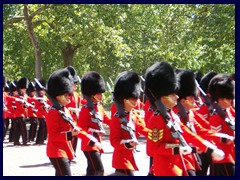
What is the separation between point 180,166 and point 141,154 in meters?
4.44

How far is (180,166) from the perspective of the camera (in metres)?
4.35

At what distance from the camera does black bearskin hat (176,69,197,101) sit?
17.6 ft

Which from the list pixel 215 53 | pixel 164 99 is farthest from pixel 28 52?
pixel 164 99

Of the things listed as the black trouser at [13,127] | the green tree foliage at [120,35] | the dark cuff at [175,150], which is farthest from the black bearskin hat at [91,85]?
the black trouser at [13,127]

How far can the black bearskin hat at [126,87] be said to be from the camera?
18.1 feet

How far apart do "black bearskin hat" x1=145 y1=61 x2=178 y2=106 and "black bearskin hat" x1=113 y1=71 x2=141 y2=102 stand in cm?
74

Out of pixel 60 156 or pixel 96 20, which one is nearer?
pixel 60 156

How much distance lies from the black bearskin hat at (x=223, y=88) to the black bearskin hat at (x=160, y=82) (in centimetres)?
98

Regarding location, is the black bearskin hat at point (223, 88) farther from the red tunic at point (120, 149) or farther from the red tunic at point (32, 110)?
the red tunic at point (32, 110)

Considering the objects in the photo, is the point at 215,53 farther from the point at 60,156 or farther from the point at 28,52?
the point at 60,156

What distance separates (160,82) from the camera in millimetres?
4668

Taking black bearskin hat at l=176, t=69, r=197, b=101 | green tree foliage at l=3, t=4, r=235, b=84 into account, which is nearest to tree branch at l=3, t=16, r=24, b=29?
green tree foliage at l=3, t=4, r=235, b=84

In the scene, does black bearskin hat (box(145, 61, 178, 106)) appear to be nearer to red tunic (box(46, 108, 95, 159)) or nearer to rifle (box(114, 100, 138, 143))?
rifle (box(114, 100, 138, 143))
